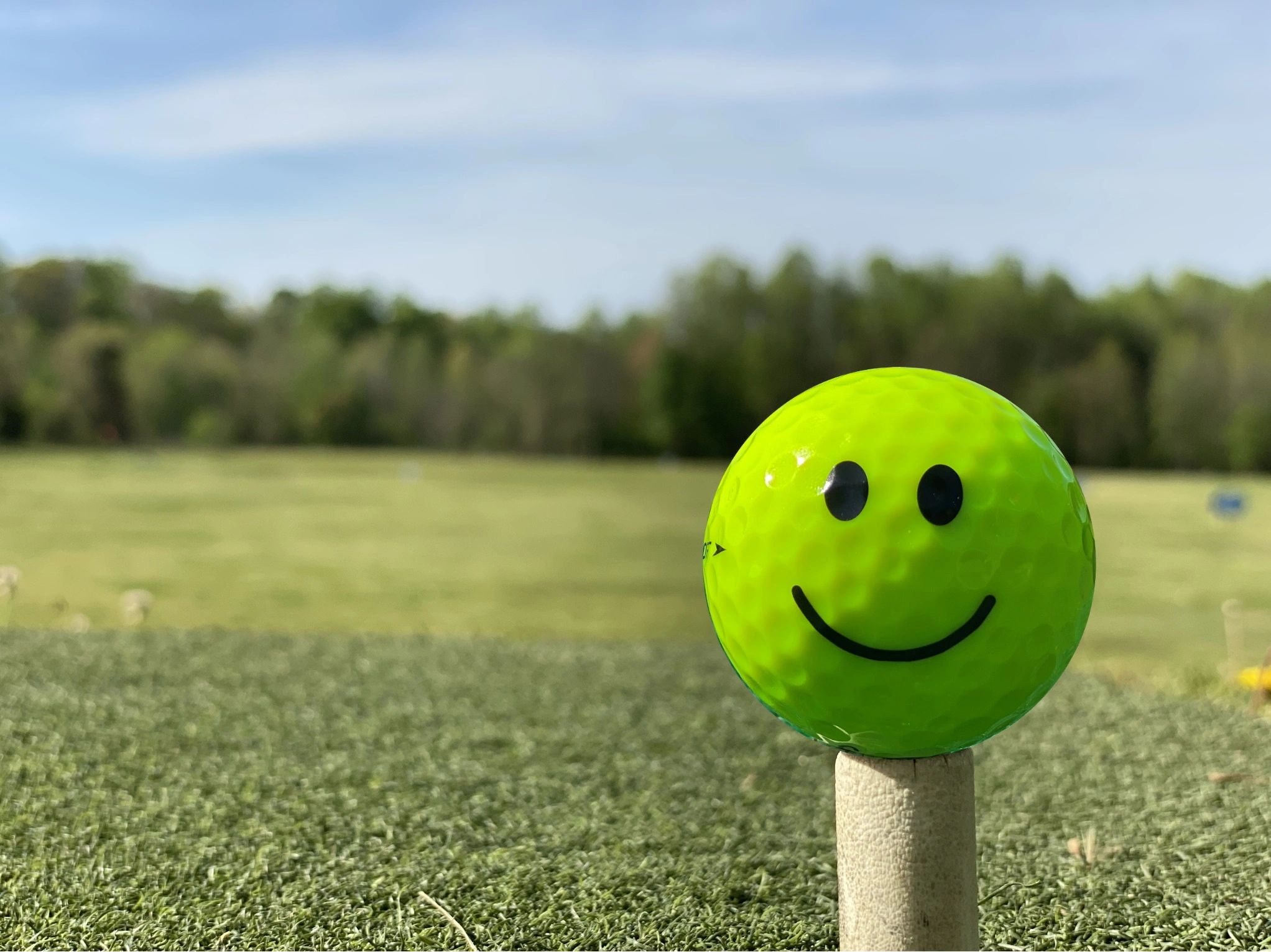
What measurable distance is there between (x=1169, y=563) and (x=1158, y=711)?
29.3 ft

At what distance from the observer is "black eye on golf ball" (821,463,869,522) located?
2.54 meters

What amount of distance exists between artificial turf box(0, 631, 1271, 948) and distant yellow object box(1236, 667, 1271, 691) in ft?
0.85

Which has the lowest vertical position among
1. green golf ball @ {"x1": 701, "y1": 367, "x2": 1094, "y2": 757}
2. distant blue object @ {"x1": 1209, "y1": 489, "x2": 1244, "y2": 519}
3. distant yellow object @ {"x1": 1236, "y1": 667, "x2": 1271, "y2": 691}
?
distant blue object @ {"x1": 1209, "y1": 489, "x2": 1244, "y2": 519}

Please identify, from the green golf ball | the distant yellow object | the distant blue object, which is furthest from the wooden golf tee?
the distant blue object

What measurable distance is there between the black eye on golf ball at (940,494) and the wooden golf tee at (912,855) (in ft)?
2.03

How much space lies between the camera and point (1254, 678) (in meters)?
6.25

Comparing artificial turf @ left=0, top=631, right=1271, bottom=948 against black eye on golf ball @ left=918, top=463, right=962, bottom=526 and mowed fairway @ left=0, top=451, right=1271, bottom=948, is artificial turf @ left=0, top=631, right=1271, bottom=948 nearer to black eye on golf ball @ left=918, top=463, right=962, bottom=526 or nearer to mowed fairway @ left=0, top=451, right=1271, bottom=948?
mowed fairway @ left=0, top=451, right=1271, bottom=948

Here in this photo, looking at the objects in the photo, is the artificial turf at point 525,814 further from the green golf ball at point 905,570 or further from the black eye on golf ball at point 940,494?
the black eye on golf ball at point 940,494

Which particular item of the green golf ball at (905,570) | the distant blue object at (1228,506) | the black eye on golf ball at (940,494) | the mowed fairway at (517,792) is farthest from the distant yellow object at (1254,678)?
the distant blue object at (1228,506)

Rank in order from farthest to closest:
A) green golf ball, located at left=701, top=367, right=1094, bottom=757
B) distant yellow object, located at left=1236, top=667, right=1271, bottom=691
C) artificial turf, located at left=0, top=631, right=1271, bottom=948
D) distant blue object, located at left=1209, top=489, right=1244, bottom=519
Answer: distant blue object, located at left=1209, top=489, right=1244, bottom=519, distant yellow object, located at left=1236, top=667, right=1271, bottom=691, artificial turf, located at left=0, top=631, right=1271, bottom=948, green golf ball, located at left=701, top=367, right=1094, bottom=757

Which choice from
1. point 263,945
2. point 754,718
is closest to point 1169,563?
point 754,718

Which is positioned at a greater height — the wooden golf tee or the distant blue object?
the wooden golf tee

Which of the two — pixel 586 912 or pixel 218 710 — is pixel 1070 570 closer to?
pixel 586 912

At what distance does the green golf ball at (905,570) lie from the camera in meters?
2.52
